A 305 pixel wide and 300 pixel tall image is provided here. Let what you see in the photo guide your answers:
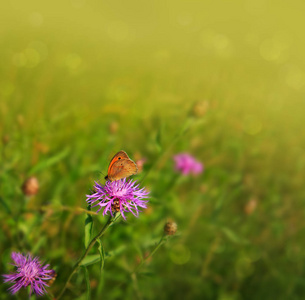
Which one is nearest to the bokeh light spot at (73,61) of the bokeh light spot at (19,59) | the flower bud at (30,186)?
the bokeh light spot at (19,59)

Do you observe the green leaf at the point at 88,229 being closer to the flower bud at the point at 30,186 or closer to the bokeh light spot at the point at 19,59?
the flower bud at the point at 30,186

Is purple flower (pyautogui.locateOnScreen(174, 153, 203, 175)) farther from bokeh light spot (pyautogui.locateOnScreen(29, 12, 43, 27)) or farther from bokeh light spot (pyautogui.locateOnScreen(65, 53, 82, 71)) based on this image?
bokeh light spot (pyautogui.locateOnScreen(29, 12, 43, 27))

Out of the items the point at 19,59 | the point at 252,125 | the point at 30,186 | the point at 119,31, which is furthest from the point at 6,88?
the point at 119,31

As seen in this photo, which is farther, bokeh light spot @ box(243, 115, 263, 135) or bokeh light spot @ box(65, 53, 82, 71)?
bokeh light spot @ box(65, 53, 82, 71)

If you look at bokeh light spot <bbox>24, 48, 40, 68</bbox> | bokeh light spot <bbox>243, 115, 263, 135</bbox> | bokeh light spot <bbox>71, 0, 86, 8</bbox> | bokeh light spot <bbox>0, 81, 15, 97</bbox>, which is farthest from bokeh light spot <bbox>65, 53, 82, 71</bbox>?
bokeh light spot <bbox>71, 0, 86, 8</bbox>

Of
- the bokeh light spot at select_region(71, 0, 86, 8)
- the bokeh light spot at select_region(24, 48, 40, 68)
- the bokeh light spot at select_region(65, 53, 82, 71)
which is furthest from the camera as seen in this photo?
the bokeh light spot at select_region(71, 0, 86, 8)

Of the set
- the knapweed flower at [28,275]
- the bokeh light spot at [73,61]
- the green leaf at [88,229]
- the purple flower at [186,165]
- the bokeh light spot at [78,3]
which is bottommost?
the knapweed flower at [28,275]

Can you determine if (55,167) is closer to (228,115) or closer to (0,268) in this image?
(0,268)

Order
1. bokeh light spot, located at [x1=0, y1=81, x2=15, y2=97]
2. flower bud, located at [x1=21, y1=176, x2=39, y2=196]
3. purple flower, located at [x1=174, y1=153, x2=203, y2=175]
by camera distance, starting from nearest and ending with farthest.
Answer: flower bud, located at [x1=21, y1=176, x2=39, y2=196] → purple flower, located at [x1=174, y1=153, x2=203, y2=175] → bokeh light spot, located at [x1=0, y1=81, x2=15, y2=97]
